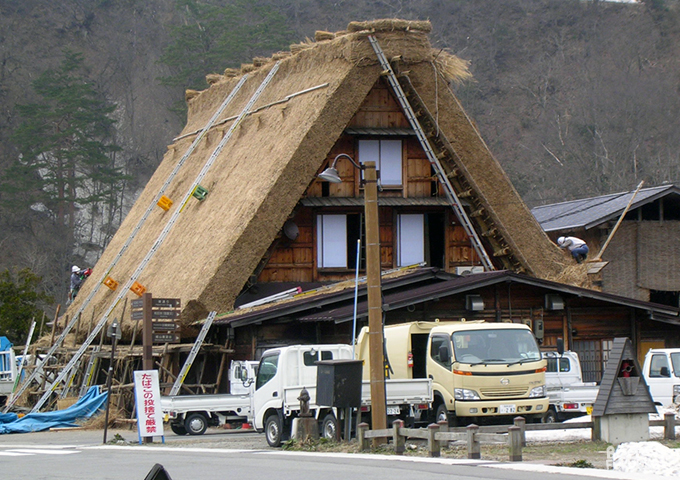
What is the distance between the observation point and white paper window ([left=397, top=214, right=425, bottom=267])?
90.1 feet

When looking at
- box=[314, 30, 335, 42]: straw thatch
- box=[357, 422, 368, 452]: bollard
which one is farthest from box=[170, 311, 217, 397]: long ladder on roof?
box=[314, 30, 335, 42]: straw thatch

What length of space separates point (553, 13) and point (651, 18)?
9.75 meters

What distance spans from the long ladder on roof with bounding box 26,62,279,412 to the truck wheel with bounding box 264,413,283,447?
32.5 feet

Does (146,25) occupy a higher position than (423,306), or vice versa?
(146,25)

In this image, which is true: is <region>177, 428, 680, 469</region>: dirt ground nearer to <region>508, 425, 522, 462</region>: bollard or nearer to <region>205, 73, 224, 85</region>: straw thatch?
<region>508, 425, 522, 462</region>: bollard

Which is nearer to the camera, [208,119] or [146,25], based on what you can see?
[208,119]

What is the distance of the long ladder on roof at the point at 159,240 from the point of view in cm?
2639

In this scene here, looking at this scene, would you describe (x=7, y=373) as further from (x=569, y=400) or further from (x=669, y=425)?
(x=669, y=425)

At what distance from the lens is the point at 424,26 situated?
1086 inches

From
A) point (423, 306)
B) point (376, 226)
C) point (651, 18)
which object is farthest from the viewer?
point (651, 18)

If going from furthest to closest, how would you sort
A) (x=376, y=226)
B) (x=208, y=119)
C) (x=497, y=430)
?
(x=208, y=119) → (x=376, y=226) → (x=497, y=430)

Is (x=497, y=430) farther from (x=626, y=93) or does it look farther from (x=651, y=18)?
(x=651, y=18)

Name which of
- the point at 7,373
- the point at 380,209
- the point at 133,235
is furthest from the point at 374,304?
the point at 7,373

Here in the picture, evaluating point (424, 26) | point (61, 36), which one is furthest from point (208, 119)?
point (61, 36)
